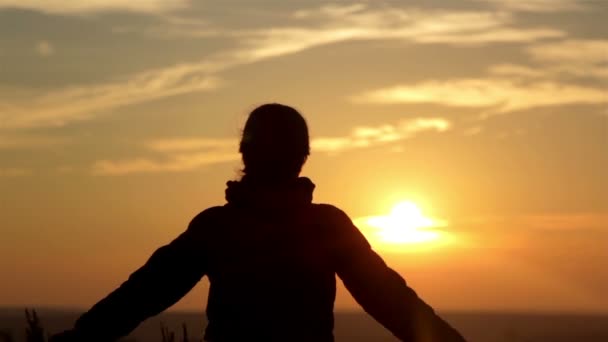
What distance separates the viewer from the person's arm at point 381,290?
5195 mm

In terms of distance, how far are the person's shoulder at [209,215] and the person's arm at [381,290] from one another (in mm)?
407

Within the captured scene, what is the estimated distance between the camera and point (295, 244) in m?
5.15

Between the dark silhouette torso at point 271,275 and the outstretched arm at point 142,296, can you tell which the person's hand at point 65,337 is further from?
the dark silhouette torso at point 271,275

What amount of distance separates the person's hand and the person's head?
0.87m

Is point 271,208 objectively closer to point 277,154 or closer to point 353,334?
point 277,154

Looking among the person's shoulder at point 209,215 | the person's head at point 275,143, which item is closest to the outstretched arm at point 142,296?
the person's shoulder at point 209,215

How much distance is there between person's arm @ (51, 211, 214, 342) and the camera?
535 cm

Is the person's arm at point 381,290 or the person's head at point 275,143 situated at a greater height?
the person's head at point 275,143

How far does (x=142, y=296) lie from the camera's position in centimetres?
541

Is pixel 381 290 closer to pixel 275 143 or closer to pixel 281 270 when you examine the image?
pixel 281 270

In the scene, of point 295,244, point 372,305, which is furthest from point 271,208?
point 372,305

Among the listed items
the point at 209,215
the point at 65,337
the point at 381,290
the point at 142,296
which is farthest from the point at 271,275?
the point at 65,337

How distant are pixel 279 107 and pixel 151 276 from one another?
0.80m

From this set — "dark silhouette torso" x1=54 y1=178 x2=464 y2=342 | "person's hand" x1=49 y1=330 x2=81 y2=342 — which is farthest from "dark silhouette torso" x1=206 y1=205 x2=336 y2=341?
"person's hand" x1=49 y1=330 x2=81 y2=342
